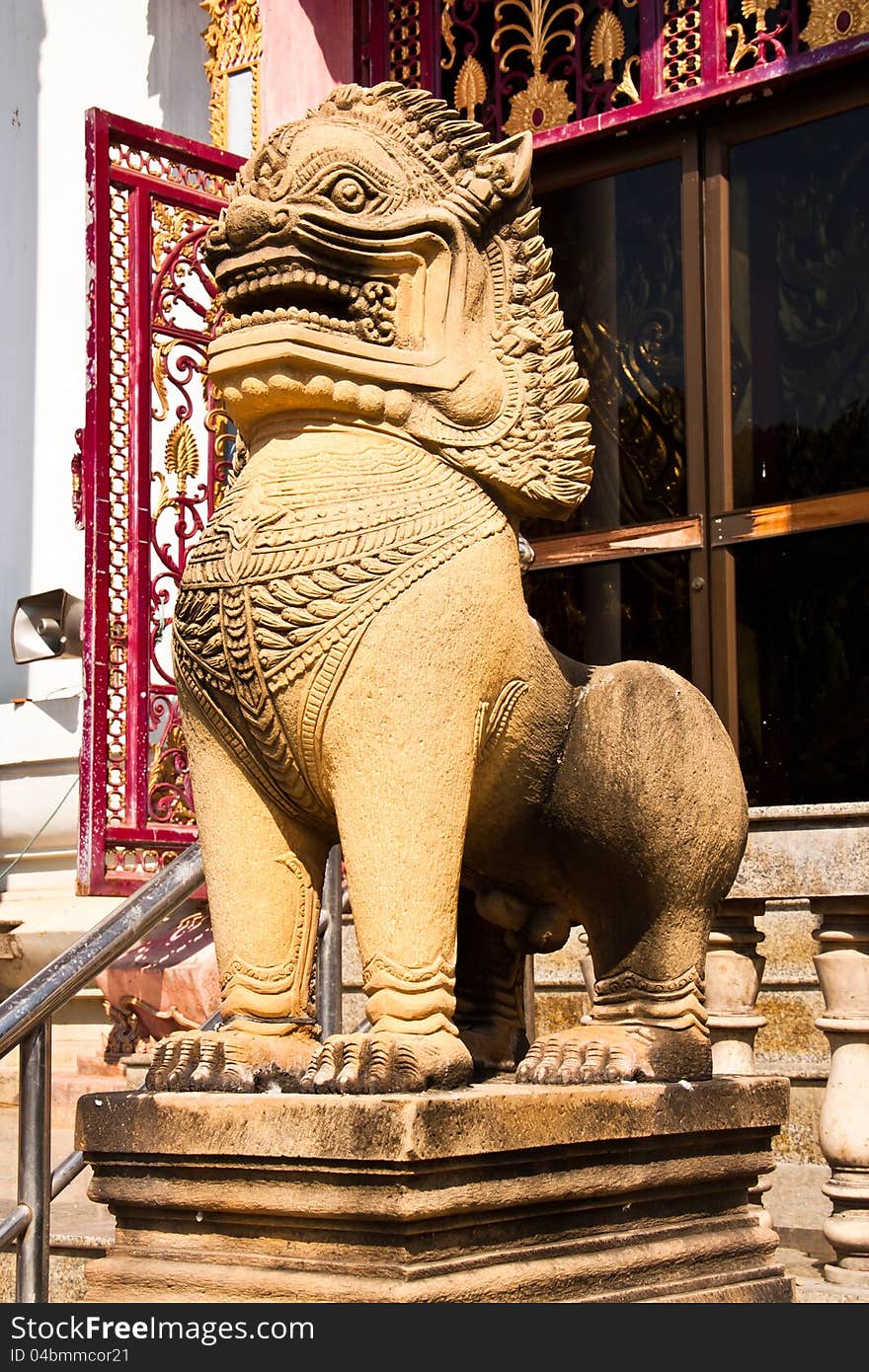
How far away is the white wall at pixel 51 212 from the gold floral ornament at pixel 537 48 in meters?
1.52

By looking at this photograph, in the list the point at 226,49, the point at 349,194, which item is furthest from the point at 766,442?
the point at 349,194

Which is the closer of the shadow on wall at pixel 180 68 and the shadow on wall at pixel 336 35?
the shadow on wall at pixel 336 35

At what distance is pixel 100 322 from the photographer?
5.22m

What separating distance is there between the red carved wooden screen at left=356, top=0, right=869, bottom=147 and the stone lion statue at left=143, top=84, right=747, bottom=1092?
9.82ft

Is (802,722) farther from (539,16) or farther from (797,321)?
(539,16)

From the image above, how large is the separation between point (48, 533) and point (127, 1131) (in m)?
4.95

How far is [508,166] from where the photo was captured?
2758 millimetres

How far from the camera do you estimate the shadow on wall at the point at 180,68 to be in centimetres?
697

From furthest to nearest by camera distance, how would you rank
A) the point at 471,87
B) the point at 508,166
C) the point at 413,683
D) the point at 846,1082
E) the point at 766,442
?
the point at 471,87 < the point at 766,442 < the point at 846,1082 < the point at 508,166 < the point at 413,683

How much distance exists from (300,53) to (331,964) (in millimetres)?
3541

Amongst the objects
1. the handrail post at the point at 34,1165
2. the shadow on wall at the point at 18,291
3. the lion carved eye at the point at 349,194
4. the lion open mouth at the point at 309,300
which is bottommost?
the handrail post at the point at 34,1165

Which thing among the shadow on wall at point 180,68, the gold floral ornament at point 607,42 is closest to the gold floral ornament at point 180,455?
the gold floral ornament at point 607,42

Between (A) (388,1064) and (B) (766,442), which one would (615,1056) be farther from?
(B) (766,442)

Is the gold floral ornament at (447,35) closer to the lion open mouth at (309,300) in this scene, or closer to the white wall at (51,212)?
the white wall at (51,212)
